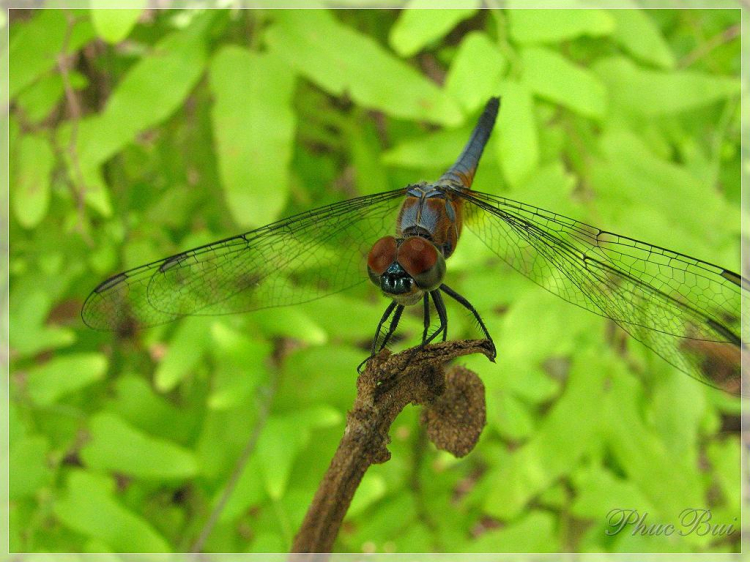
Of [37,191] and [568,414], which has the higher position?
[37,191]

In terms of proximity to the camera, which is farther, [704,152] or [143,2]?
[704,152]

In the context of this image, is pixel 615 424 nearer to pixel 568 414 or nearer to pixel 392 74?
pixel 568 414

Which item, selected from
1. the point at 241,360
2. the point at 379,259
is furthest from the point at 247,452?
the point at 379,259

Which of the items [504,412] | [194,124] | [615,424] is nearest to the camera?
[615,424]

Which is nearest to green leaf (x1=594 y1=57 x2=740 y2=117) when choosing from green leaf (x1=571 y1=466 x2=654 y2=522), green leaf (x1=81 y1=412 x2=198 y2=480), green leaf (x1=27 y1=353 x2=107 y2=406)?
green leaf (x1=571 y1=466 x2=654 y2=522)

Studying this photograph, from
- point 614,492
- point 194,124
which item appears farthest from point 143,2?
point 614,492

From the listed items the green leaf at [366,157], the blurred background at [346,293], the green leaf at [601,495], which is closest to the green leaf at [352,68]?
the blurred background at [346,293]

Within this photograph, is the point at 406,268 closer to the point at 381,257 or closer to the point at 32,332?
the point at 381,257
